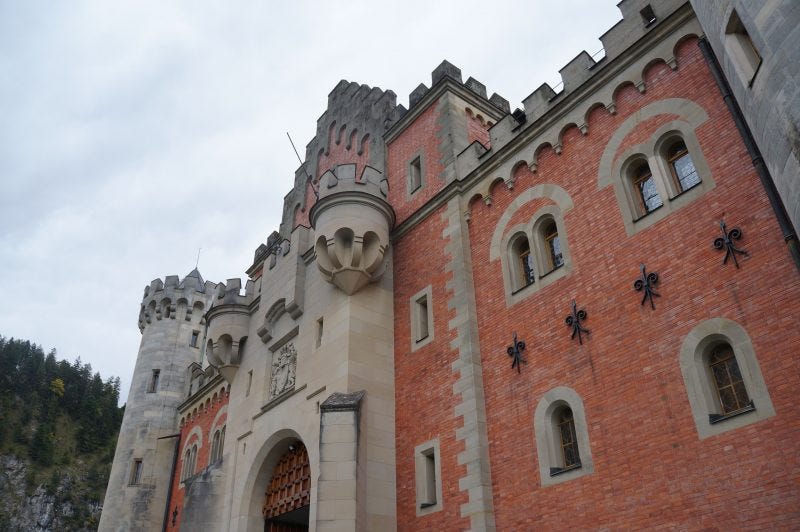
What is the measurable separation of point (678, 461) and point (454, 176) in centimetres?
951

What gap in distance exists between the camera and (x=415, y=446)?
1483 centimetres

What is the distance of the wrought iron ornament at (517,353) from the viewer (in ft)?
43.6

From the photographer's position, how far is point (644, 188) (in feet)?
41.3

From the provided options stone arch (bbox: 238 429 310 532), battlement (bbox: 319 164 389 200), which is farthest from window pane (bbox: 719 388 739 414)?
stone arch (bbox: 238 429 310 532)

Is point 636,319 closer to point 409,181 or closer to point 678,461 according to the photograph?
point 678,461

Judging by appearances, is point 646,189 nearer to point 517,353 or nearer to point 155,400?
point 517,353

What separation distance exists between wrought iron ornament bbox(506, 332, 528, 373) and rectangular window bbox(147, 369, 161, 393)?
2419 cm

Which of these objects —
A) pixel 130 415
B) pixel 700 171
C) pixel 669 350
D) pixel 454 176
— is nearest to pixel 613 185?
pixel 700 171

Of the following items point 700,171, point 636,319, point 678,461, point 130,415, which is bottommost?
point 678,461

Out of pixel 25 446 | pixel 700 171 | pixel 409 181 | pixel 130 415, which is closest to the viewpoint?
pixel 700 171

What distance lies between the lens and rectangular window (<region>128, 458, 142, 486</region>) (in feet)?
Result: 96.3

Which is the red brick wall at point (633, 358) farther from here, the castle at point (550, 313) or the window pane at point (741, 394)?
the window pane at point (741, 394)

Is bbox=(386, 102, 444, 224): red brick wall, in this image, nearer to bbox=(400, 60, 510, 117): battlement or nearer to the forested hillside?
bbox=(400, 60, 510, 117): battlement

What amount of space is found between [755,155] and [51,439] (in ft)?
237
